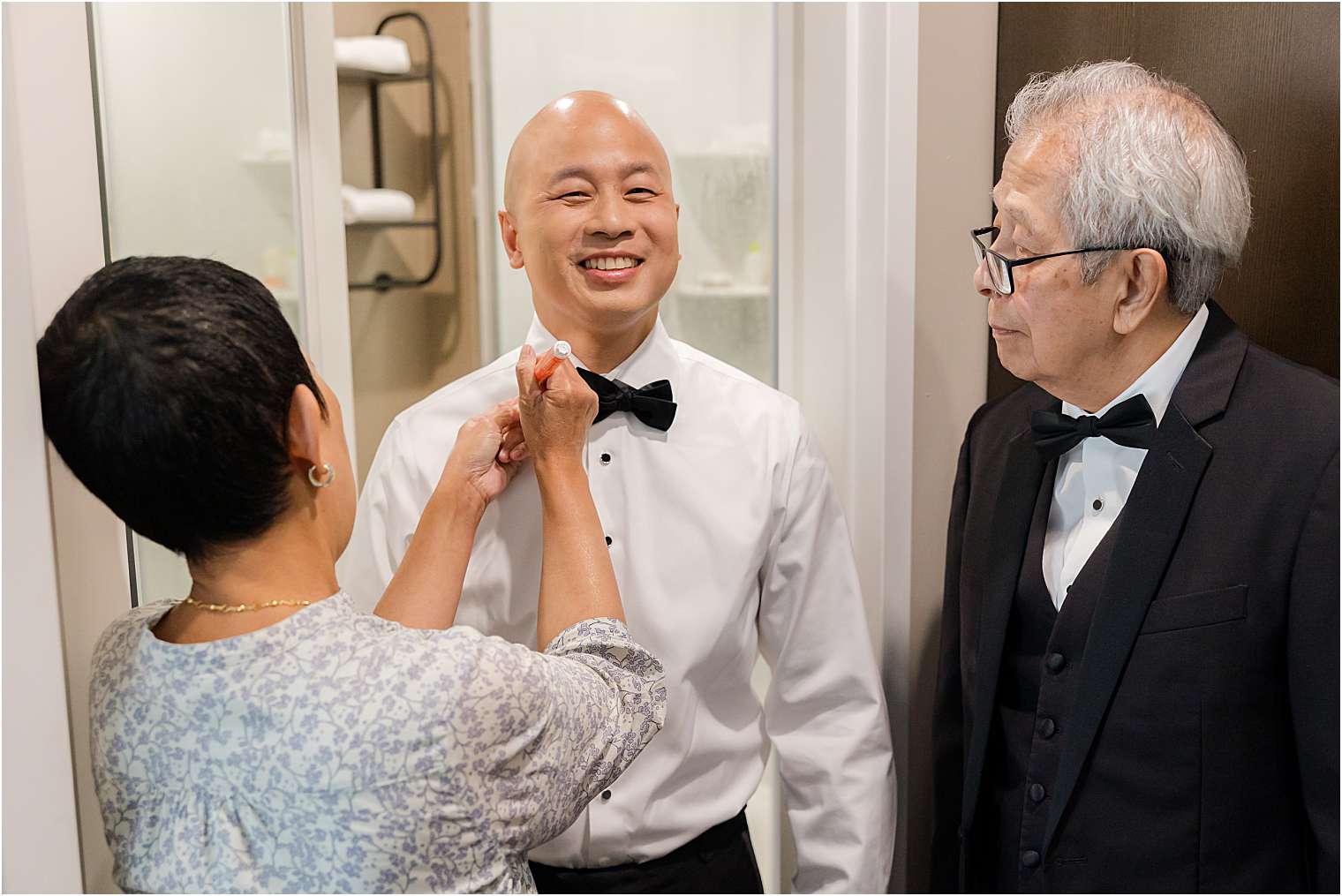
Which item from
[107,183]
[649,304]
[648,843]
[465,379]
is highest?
[107,183]

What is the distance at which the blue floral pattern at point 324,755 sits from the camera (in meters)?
0.94

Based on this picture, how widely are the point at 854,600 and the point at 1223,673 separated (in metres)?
0.48

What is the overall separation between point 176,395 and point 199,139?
1232 millimetres

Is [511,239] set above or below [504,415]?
above

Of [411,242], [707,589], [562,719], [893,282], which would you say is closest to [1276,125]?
[893,282]

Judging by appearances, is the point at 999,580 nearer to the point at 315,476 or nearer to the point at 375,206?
the point at 315,476

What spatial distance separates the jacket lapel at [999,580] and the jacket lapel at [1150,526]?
13cm

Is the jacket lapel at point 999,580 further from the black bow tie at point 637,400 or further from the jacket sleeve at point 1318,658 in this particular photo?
the black bow tie at point 637,400

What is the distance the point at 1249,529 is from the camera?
4.01 feet

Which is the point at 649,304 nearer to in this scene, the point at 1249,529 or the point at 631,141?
the point at 631,141

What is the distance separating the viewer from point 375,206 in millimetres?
3211

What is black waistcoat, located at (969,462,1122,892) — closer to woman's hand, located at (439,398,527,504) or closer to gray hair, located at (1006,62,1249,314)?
gray hair, located at (1006,62,1249,314)

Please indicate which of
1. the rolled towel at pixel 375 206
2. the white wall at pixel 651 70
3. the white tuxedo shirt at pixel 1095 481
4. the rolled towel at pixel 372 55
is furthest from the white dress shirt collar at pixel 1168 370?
the rolled towel at pixel 372 55

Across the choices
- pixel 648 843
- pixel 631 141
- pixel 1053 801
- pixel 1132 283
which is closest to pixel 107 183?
pixel 631 141
